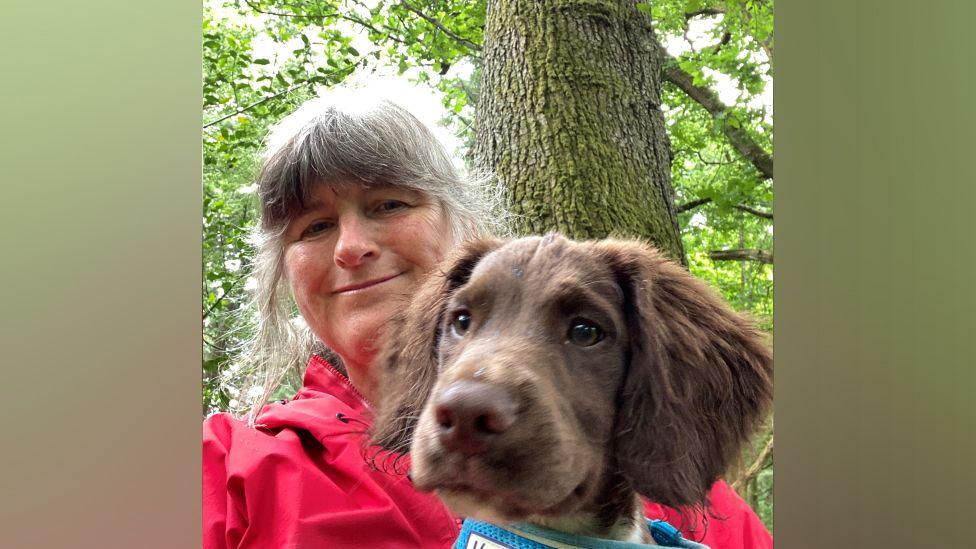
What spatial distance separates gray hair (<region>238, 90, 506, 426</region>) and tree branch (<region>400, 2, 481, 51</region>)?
232mm

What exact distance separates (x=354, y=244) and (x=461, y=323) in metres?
0.42

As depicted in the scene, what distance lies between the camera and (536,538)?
5.20ft

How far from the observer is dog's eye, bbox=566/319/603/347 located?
146 cm

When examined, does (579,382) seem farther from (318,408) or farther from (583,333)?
(318,408)

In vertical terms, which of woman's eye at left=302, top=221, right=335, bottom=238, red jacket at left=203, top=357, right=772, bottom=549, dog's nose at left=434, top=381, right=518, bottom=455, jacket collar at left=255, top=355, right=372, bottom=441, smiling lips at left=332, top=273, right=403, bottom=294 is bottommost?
red jacket at left=203, top=357, right=772, bottom=549
